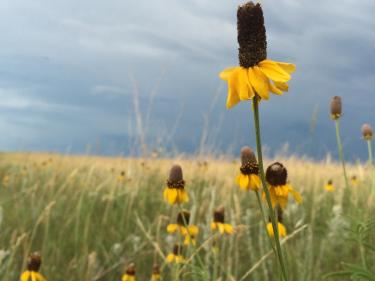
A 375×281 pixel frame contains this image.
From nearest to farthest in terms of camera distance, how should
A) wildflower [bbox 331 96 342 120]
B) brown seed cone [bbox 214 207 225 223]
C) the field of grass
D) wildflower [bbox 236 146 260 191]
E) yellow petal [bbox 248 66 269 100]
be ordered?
yellow petal [bbox 248 66 269 100] → wildflower [bbox 236 146 260 191] → wildflower [bbox 331 96 342 120] → brown seed cone [bbox 214 207 225 223] → the field of grass

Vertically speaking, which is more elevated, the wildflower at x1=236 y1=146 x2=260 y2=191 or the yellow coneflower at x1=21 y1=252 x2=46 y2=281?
the wildflower at x1=236 y1=146 x2=260 y2=191

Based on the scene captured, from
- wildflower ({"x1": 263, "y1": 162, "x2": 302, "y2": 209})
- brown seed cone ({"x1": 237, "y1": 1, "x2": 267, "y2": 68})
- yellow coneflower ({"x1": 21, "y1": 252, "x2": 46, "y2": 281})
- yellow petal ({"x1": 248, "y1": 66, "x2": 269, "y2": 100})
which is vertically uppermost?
brown seed cone ({"x1": 237, "y1": 1, "x2": 267, "y2": 68})

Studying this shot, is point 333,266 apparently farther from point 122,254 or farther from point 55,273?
point 55,273

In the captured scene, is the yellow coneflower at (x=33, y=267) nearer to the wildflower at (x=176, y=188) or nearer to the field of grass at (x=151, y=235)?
the field of grass at (x=151, y=235)

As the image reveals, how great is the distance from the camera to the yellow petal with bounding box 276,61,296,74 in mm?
1262

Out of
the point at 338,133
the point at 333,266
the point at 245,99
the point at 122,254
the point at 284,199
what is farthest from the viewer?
the point at 122,254

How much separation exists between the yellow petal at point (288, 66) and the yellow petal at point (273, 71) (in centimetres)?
2

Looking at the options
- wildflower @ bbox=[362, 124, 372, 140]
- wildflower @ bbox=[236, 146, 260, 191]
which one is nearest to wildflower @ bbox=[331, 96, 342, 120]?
wildflower @ bbox=[362, 124, 372, 140]

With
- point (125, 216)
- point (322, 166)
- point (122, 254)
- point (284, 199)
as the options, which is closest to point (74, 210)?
point (125, 216)

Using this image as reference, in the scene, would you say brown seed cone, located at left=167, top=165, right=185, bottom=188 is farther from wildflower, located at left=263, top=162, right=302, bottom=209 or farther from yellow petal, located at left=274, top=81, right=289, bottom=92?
yellow petal, located at left=274, top=81, right=289, bottom=92

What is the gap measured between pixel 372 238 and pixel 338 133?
4.45 ft

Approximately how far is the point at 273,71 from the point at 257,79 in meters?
0.05

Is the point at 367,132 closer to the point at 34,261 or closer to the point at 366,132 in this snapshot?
the point at 366,132

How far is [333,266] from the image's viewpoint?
3605 mm
